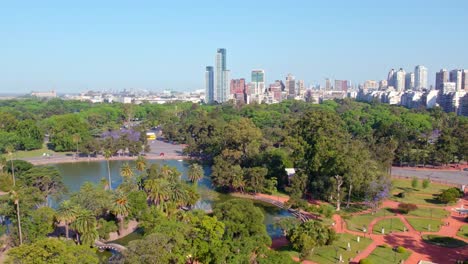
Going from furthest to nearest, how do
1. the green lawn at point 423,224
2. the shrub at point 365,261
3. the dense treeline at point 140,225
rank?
1. the green lawn at point 423,224
2. the shrub at point 365,261
3. the dense treeline at point 140,225

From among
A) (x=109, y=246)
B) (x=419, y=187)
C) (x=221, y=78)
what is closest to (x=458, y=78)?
(x=221, y=78)

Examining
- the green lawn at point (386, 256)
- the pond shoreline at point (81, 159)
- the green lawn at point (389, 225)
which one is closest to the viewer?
the green lawn at point (386, 256)

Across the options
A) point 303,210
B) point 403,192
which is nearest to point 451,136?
point 403,192

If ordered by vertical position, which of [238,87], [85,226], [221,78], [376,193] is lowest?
[85,226]

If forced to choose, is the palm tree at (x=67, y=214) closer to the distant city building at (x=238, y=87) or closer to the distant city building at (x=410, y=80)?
the distant city building at (x=238, y=87)

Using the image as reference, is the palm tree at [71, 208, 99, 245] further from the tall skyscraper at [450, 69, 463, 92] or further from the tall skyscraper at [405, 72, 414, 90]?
the tall skyscraper at [405, 72, 414, 90]

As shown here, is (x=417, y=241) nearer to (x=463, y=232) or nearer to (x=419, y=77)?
(x=463, y=232)

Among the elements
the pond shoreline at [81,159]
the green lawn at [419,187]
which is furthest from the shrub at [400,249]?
the pond shoreline at [81,159]
